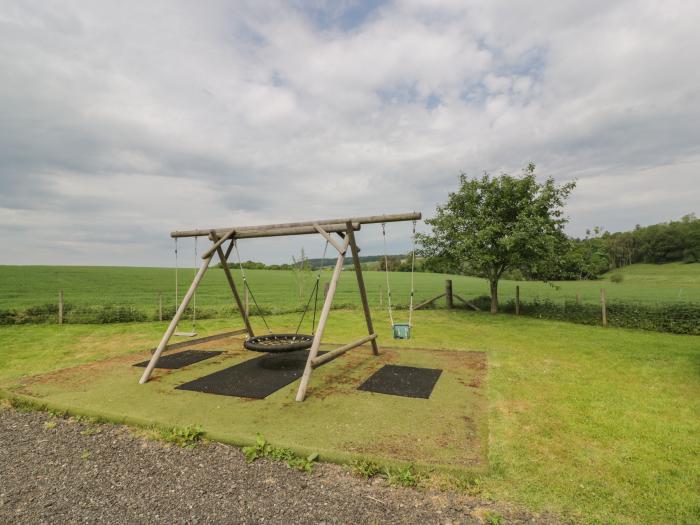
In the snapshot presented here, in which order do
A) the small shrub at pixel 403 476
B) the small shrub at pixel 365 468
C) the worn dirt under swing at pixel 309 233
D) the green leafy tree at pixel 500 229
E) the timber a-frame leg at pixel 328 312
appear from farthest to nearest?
the green leafy tree at pixel 500 229, the worn dirt under swing at pixel 309 233, the timber a-frame leg at pixel 328 312, the small shrub at pixel 365 468, the small shrub at pixel 403 476

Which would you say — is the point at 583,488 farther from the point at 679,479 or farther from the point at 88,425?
the point at 88,425

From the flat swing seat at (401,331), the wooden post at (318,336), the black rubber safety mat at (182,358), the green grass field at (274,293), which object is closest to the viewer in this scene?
the wooden post at (318,336)

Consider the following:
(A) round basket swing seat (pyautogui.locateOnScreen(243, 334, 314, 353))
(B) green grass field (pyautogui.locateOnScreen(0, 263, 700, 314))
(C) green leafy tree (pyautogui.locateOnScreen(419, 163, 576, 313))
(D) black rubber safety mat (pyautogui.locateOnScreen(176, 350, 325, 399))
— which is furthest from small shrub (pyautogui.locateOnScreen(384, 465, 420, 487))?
(B) green grass field (pyautogui.locateOnScreen(0, 263, 700, 314))

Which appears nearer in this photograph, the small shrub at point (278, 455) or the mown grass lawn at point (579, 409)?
the mown grass lawn at point (579, 409)

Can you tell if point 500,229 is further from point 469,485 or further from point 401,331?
point 469,485

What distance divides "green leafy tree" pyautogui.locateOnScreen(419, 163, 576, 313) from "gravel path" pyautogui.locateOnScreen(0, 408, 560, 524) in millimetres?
11395

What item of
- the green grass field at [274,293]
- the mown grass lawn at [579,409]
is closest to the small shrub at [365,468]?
the mown grass lawn at [579,409]

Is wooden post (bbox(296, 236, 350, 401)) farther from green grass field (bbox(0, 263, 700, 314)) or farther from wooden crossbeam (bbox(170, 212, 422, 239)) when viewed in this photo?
green grass field (bbox(0, 263, 700, 314))

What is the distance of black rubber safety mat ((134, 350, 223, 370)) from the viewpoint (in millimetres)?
7344

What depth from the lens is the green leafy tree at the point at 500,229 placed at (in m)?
13.4

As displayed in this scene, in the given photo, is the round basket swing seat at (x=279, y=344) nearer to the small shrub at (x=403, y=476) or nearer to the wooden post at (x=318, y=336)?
the wooden post at (x=318, y=336)

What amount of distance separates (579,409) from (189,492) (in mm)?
4717

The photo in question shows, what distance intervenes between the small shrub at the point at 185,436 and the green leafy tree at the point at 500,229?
456 inches

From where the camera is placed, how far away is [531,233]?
1318cm
